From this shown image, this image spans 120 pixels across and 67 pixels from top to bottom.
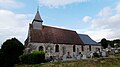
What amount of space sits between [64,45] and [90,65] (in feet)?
72.1

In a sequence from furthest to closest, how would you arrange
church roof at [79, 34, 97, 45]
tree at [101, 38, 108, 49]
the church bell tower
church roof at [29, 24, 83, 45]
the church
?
tree at [101, 38, 108, 49]
church roof at [79, 34, 97, 45]
the church bell tower
church roof at [29, 24, 83, 45]
the church

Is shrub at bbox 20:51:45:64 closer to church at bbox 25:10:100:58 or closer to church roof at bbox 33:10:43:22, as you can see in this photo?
church at bbox 25:10:100:58

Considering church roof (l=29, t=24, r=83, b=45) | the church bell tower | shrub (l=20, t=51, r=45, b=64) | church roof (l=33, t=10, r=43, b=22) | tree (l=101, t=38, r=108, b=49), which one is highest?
church roof (l=33, t=10, r=43, b=22)

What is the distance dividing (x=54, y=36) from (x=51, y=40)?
6.04 feet

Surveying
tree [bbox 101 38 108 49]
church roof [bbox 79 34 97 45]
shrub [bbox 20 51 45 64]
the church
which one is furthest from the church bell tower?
tree [bbox 101 38 108 49]

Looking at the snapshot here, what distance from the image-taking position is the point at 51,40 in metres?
40.3

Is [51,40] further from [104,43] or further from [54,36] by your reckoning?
[104,43]

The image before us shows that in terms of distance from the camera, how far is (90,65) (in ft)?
66.9

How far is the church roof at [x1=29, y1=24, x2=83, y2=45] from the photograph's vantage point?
38.6 meters

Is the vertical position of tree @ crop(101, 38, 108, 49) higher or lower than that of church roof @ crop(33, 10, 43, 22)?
lower

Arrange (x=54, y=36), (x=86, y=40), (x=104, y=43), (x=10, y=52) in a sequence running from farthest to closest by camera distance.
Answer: (x=104, y=43)
(x=86, y=40)
(x=54, y=36)
(x=10, y=52)

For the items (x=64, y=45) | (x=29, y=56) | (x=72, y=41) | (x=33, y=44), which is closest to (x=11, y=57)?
(x=29, y=56)

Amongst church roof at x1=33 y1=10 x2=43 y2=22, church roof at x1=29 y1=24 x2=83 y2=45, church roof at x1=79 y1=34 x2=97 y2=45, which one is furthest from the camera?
church roof at x1=79 y1=34 x2=97 y2=45

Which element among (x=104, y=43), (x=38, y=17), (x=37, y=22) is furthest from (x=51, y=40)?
(x=104, y=43)
